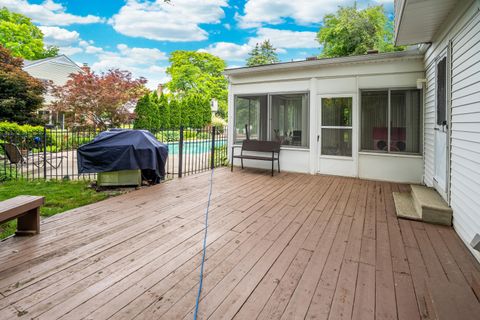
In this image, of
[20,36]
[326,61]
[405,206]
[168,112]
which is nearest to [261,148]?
[326,61]

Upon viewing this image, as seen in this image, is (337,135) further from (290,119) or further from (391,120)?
(290,119)

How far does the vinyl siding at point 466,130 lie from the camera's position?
8.50ft

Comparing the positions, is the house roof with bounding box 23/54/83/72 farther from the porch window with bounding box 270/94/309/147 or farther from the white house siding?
the white house siding

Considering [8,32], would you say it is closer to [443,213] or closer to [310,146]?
[310,146]

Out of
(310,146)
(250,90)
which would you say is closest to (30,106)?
(250,90)

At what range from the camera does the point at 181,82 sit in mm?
27172

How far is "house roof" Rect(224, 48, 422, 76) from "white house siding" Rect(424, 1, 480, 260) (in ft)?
5.54

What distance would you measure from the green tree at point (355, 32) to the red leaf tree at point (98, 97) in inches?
569

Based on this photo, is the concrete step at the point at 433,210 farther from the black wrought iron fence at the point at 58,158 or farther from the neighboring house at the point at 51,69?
the neighboring house at the point at 51,69

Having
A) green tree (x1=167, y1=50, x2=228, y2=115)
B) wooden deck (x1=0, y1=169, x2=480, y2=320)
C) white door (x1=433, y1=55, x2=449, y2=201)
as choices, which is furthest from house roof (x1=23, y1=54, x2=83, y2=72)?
white door (x1=433, y1=55, x2=449, y2=201)

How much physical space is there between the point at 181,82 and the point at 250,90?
851 inches

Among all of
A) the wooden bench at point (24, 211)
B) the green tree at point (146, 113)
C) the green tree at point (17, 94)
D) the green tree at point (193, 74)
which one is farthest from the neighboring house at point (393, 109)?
the green tree at point (193, 74)

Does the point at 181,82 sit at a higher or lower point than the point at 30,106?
higher

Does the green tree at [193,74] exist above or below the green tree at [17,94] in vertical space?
above
